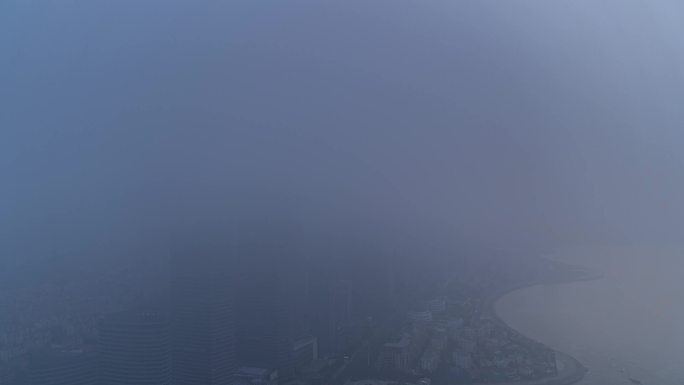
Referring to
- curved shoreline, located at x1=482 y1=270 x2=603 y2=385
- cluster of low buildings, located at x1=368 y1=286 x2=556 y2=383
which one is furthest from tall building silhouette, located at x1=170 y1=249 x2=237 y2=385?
curved shoreline, located at x1=482 y1=270 x2=603 y2=385

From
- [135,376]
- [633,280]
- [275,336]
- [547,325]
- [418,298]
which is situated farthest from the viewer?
[633,280]

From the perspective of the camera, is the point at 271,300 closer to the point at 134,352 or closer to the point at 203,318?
the point at 203,318

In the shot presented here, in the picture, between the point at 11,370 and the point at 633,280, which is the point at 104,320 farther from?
the point at 633,280

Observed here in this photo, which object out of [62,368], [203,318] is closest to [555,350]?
[203,318]

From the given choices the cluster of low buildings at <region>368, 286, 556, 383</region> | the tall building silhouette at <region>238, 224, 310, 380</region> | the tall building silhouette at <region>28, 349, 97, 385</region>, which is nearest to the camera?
the tall building silhouette at <region>28, 349, 97, 385</region>

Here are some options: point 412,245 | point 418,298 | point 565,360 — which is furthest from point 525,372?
point 412,245

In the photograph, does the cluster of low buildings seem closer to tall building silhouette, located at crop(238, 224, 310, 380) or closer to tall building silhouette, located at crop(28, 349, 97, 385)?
tall building silhouette, located at crop(238, 224, 310, 380)
